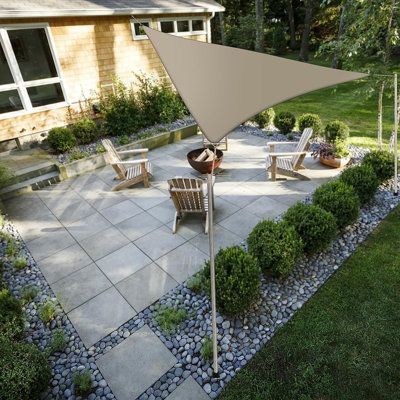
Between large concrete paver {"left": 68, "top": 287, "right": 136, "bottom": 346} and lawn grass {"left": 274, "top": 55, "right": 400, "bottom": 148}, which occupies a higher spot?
lawn grass {"left": 274, "top": 55, "right": 400, "bottom": 148}

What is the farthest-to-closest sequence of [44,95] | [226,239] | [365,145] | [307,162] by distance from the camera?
[44,95] < [365,145] < [307,162] < [226,239]

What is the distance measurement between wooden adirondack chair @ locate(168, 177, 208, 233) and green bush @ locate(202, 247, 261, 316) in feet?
5.08

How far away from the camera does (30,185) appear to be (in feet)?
22.7

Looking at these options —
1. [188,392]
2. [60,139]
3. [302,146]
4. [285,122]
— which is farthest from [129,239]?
[285,122]

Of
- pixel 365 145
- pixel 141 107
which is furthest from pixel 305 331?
pixel 141 107

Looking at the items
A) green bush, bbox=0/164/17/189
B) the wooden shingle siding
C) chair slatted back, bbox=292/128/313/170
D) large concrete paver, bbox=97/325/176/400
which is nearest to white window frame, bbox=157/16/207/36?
the wooden shingle siding

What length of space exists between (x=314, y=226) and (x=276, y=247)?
761mm

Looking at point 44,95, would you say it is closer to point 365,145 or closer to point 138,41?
point 138,41

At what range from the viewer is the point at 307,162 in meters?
7.30

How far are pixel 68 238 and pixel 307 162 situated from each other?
18.9ft

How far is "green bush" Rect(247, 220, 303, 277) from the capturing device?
148 inches

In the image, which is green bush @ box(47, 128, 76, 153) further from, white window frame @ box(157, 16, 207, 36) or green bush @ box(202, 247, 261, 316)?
green bush @ box(202, 247, 261, 316)

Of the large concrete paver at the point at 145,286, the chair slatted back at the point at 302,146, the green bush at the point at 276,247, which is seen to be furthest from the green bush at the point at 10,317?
the chair slatted back at the point at 302,146

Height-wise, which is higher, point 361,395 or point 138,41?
point 138,41
